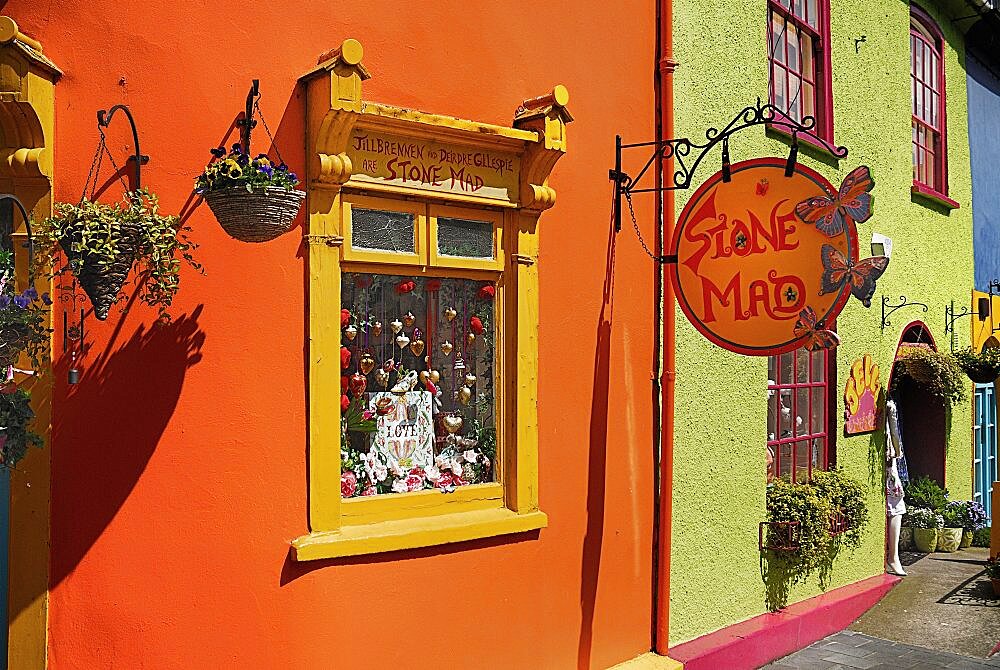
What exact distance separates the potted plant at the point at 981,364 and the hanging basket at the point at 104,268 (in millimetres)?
9309

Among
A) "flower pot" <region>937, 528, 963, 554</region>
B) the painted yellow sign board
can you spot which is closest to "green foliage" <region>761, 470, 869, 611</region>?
"flower pot" <region>937, 528, 963, 554</region>

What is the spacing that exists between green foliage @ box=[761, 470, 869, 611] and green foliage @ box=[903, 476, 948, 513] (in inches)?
108

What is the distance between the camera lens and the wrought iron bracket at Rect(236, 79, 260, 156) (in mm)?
4414

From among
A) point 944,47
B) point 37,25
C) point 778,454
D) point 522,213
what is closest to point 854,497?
point 778,454

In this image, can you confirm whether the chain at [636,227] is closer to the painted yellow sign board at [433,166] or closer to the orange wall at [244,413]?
the orange wall at [244,413]

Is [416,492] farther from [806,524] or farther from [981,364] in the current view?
[981,364]

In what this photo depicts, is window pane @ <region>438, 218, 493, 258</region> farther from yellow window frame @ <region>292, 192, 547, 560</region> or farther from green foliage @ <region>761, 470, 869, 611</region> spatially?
green foliage @ <region>761, 470, 869, 611</region>

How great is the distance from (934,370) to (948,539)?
6.45 feet

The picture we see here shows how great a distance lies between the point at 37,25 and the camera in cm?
412

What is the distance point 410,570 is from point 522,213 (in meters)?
2.06

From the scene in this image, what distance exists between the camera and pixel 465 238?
5.34 metres

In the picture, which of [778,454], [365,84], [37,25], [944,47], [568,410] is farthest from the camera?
[944,47]

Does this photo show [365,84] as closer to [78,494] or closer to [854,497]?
[78,494]

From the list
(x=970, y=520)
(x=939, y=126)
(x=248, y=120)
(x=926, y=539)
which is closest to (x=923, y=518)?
(x=926, y=539)
